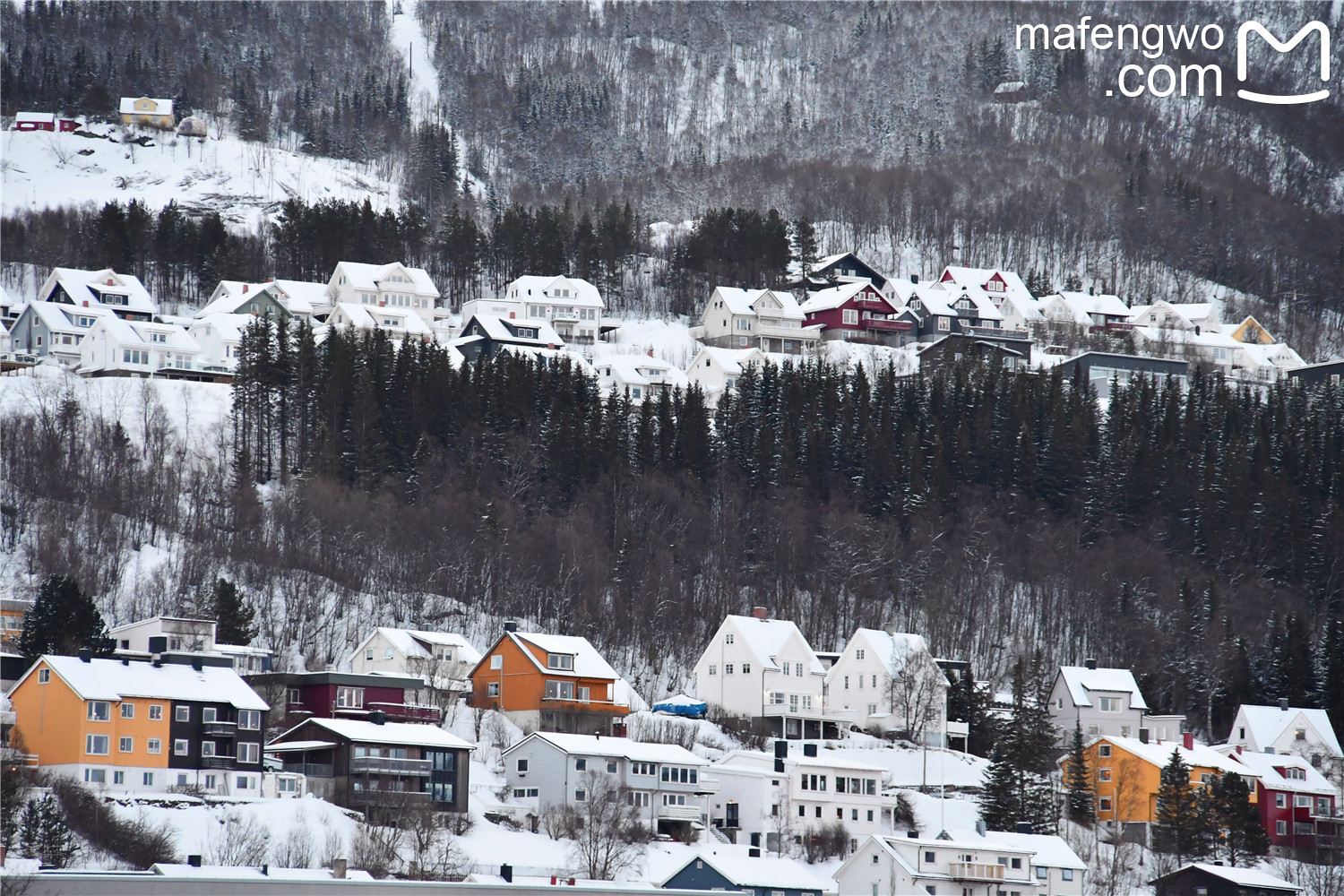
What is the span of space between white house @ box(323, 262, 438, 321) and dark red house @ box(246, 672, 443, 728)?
5478 cm

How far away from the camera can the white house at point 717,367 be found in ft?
367

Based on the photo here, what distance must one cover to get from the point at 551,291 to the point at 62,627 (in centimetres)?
6582

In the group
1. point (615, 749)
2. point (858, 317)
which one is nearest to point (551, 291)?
point (858, 317)

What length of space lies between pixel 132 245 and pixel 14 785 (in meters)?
79.6

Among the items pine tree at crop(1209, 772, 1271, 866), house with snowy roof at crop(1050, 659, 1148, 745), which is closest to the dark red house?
pine tree at crop(1209, 772, 1271, 866)

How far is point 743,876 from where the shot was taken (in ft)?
178

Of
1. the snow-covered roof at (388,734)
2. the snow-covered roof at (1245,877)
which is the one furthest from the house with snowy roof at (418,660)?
the snow-covered roof at (1245,877)

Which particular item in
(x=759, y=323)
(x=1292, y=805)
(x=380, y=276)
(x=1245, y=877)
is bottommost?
(x=1245, y=877)

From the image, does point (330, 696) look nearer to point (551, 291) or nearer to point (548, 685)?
point (548, 685)

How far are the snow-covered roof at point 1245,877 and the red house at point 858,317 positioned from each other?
220ft

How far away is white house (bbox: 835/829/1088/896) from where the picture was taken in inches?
2299

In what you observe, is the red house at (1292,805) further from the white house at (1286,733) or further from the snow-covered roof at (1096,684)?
the snow-covered roof at (1096,684)

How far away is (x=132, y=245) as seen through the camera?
124 metres

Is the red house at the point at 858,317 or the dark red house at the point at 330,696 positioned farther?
the red house at the point at 858,317
